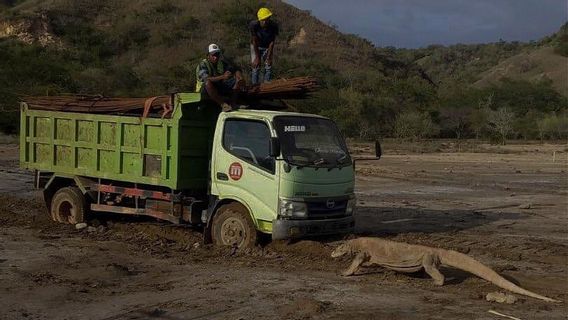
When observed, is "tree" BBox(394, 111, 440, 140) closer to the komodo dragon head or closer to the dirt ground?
the dirt ground

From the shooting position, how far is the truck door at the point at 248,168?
979cm

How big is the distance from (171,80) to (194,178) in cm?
4066

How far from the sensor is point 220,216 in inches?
408

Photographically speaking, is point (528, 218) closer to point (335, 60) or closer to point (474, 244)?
point (474, 244)

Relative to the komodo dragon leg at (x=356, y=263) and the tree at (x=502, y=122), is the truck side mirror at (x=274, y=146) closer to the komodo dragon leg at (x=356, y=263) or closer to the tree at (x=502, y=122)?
the komodo dragon leg at (x=356, y=263)

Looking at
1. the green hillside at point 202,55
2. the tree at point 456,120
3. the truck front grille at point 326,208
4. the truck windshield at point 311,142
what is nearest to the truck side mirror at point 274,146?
the truck windshield at point 311,142

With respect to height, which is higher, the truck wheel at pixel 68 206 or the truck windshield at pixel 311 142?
the truck windshield at pixel 311 142

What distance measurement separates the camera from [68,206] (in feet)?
41.0

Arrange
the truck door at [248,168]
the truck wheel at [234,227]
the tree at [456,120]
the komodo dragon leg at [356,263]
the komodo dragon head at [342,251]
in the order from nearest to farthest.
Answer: the komodo dragon leg at [356,263] → the komodo dragon head at [342,251] → the truck door at [248,168] → the truck wheel at [234,227] → the tree at [456,120]

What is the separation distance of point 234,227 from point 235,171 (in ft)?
2.63

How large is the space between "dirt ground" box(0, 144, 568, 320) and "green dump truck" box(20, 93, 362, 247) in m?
0.46

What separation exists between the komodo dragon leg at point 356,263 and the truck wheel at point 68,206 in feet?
17.3

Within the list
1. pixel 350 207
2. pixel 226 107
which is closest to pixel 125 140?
pixel 226 107

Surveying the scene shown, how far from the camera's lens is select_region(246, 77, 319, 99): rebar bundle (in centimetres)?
1077
